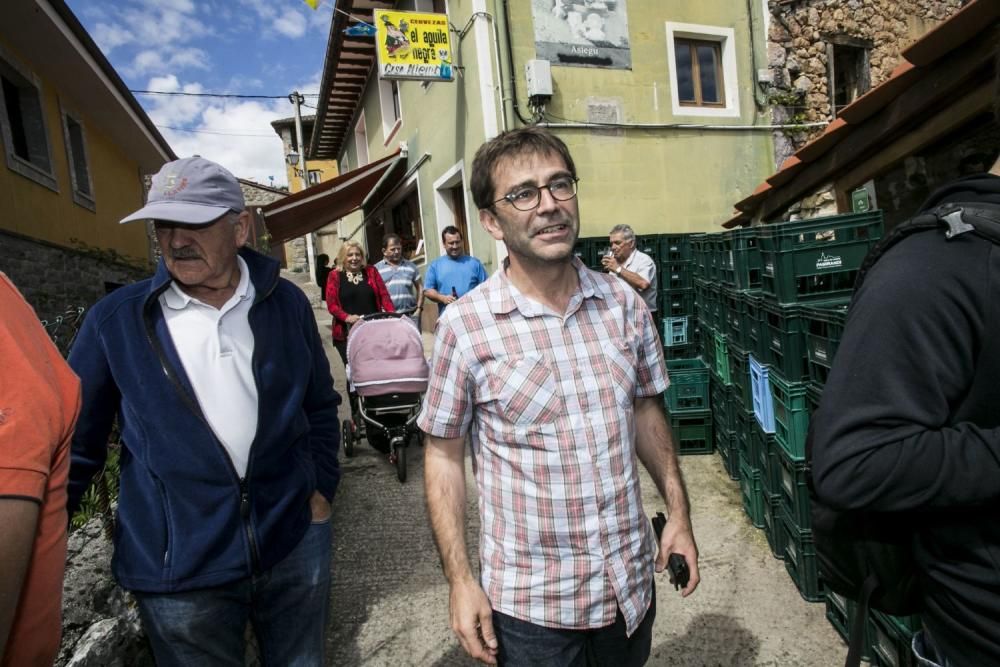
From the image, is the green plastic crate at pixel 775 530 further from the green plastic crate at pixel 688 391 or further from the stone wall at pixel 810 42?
the stone wall at pixel 810 42

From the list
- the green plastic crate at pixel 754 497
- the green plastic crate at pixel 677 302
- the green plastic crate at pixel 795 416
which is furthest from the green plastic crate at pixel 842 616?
the green plastic crate at pixel 677 302

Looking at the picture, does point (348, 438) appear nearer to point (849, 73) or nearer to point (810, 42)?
point (810, 42)

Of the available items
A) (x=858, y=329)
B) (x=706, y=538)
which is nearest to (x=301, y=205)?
(x=706, y=538)

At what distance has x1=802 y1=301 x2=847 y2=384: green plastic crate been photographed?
2.62 m

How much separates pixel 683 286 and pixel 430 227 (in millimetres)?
6933

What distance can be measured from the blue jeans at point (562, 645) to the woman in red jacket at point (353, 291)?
4.86m

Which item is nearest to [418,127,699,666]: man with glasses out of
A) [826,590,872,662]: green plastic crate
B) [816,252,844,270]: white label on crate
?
[826,590,872,662]: green plastic crate

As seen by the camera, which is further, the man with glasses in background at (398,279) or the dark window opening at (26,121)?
the dark window opening at (26,121)

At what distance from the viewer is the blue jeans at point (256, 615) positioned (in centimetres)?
176

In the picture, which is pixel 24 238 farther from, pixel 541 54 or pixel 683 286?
pixel 683 286

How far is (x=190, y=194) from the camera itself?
1884 millimetres

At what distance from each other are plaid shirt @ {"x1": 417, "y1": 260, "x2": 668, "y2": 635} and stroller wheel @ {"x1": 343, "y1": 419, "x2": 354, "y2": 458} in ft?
14.2

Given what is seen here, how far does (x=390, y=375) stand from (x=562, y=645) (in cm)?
378

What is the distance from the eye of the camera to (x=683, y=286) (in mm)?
7293
